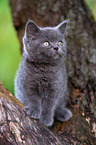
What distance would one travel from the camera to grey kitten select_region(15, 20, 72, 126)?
78.2 inches

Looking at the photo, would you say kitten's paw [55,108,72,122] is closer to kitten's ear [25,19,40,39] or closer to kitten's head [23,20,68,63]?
kitten's head [23,20,68,63]

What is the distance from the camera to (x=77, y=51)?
8.95 ft

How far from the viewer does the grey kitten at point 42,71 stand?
199cm

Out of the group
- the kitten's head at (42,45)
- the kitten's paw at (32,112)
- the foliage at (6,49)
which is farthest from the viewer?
the foliage at (6,49)

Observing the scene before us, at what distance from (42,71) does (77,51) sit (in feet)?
2.90

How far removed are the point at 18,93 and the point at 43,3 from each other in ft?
5.30

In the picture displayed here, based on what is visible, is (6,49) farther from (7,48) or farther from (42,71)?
(42,71)

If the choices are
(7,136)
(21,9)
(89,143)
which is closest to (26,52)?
(7,136)

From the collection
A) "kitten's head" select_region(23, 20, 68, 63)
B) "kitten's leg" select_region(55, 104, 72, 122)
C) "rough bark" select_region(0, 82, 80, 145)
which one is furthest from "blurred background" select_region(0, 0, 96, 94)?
"rough bark" select_region(0, 82, 80, 145)

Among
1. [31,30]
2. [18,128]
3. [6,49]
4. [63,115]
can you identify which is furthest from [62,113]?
[6,49]

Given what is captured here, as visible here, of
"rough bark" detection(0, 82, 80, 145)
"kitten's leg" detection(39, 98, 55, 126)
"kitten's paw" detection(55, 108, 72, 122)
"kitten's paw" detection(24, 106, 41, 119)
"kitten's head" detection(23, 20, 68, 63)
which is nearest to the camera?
"rough bark" detection(0, 82, 80, 145)

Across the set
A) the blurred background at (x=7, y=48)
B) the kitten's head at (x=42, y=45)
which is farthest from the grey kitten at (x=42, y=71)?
the blurred background at (x=7, y=48)

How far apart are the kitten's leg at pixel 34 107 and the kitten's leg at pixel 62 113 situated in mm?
353

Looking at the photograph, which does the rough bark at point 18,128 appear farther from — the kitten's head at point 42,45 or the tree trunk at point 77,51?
the kitten's head at point 42,45
